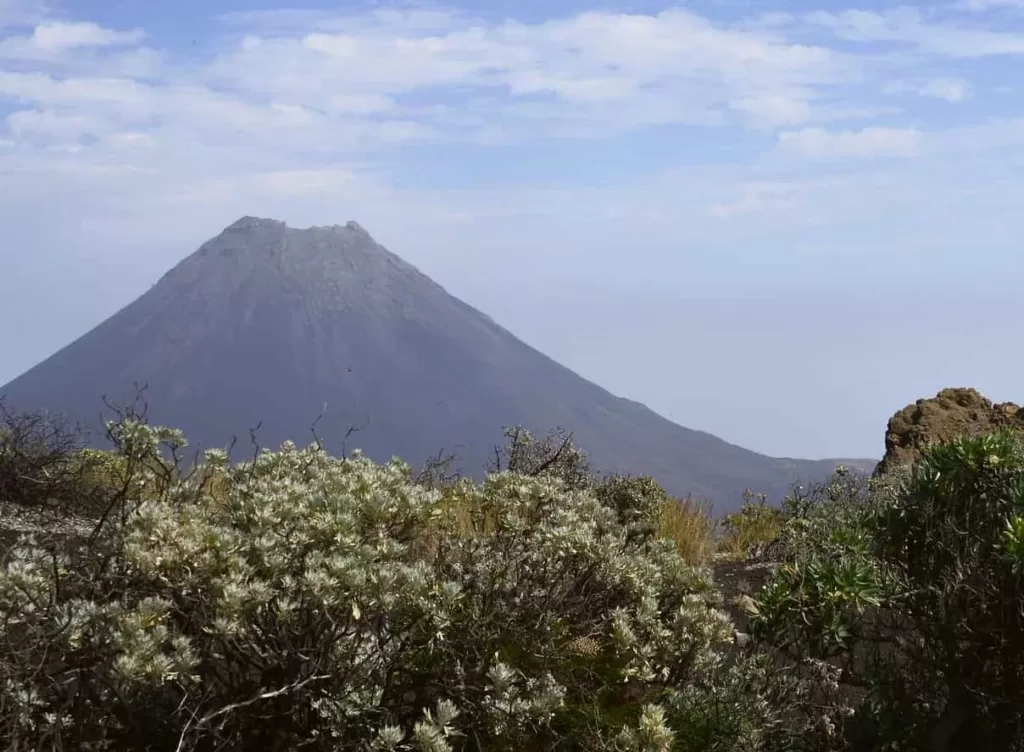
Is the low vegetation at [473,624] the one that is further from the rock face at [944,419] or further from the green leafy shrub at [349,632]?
the rock face at [944,419]

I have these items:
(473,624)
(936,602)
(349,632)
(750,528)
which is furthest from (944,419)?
(349,632)

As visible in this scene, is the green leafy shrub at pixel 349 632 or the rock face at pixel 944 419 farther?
the rock face at pixel 944 419

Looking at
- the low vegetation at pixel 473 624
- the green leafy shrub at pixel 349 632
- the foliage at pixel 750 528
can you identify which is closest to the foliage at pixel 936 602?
the low vegetation at pixel 473 624

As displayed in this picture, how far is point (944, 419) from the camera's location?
530 inches

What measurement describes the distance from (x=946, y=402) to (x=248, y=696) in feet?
38.4

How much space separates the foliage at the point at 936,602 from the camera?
14.8ft

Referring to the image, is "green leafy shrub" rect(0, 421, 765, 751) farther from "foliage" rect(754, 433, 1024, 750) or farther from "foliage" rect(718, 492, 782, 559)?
"foliage" rect(718, 492, 782, 559)

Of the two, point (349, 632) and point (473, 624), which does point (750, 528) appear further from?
point (349, 632)

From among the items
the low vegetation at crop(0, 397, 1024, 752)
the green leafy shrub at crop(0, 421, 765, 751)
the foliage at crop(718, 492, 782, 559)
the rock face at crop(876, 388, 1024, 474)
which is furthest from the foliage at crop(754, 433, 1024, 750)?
the rock face at crop(876, 388, 1024, 474)

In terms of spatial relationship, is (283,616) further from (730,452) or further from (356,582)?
(730,452)

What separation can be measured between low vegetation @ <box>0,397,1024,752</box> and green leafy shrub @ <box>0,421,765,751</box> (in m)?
0.01

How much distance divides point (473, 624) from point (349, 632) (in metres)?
0.50

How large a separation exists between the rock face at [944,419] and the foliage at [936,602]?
8.18 m

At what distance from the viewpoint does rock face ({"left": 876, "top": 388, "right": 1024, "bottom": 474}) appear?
512 inches
